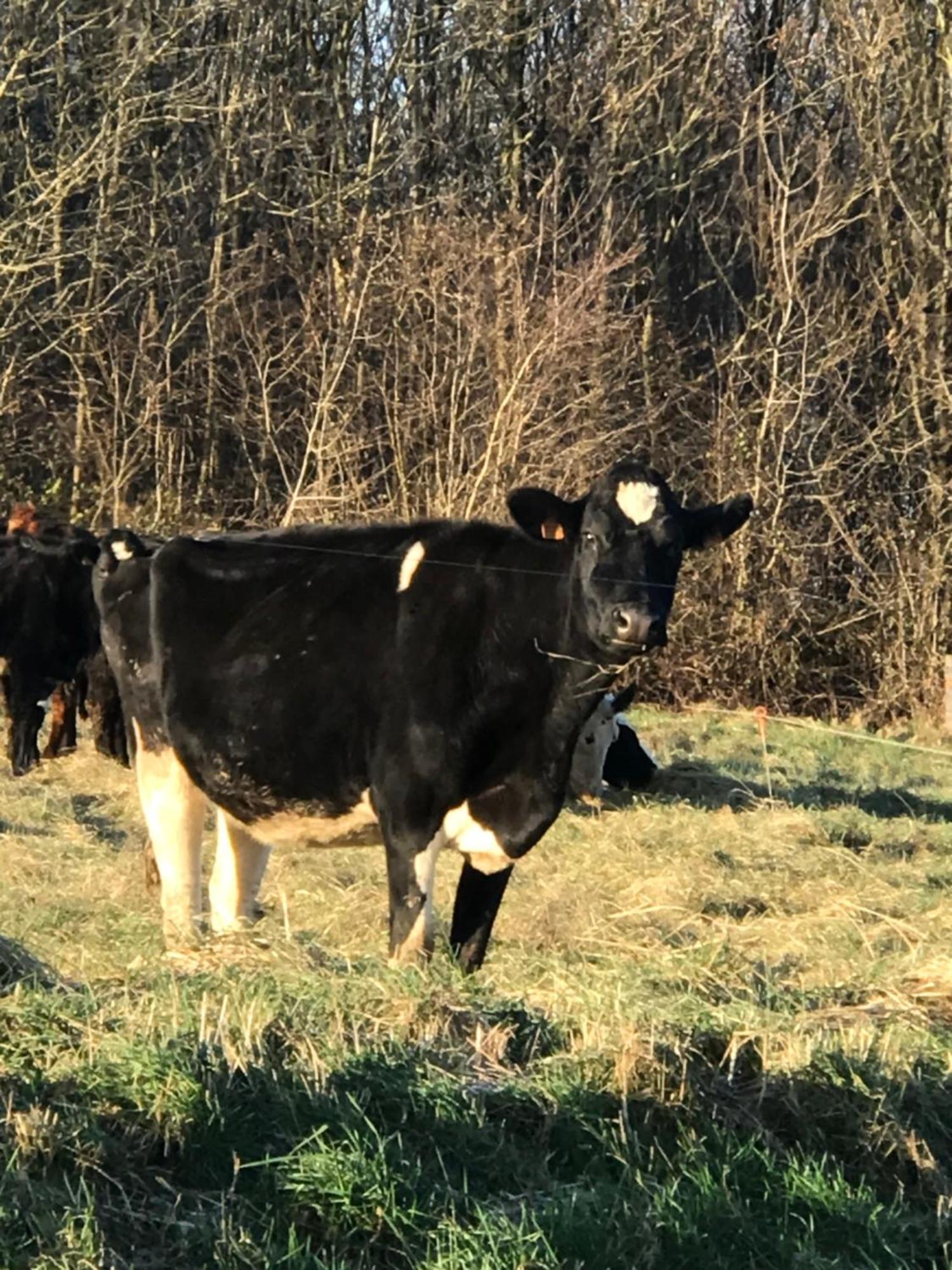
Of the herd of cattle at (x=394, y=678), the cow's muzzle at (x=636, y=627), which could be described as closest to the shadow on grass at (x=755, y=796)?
the herd of cattle at (x=394, y=678)

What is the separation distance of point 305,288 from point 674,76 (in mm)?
5239

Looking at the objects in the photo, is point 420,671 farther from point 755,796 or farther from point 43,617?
point 43,617

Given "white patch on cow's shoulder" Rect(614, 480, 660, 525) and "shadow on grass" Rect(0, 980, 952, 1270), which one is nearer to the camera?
"shadow on grass" Rect(0, 980, 952, 1270)

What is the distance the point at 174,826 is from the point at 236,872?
335 millimetres

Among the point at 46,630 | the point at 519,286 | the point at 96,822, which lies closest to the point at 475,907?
the point at 96,822

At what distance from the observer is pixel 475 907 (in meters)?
7.29

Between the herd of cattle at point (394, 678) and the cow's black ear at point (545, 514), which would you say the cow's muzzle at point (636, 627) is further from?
the cow's black ear at point (545, 514)

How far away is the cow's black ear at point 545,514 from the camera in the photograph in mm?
7449

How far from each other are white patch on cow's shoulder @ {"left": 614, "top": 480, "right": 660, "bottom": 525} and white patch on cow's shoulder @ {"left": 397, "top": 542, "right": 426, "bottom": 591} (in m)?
0.81

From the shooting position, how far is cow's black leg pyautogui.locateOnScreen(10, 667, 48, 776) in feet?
45.4

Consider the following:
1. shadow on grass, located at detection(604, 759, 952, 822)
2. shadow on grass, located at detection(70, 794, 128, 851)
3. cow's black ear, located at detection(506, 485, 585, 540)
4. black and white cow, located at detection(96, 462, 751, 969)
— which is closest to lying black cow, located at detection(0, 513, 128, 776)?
shadow on grass, located at detection(70, 794, 128, 851)

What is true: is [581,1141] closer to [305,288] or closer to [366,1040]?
[366,1040]

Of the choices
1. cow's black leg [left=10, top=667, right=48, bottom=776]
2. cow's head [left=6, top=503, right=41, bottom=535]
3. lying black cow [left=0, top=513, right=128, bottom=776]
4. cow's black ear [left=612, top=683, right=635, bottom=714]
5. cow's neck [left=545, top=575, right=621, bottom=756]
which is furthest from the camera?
cow's head [left=6, top=503, right=41, bottom=535]

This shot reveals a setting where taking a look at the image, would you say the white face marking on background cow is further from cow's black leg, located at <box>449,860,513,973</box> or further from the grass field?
the grass field
